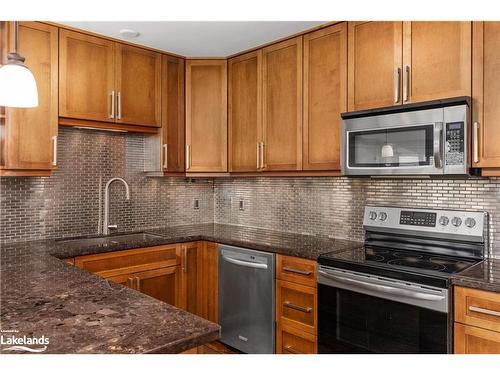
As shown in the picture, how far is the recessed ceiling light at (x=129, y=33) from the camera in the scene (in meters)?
2.77

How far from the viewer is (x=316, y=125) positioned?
2.71m

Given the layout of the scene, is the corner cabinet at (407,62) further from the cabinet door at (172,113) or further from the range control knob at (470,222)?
the cabinet door at (172,113)

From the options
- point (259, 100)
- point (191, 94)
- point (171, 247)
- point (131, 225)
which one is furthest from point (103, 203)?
point (259, 100)

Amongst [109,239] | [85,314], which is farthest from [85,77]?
[85,314]

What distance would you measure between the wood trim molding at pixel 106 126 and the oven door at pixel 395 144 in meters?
1.56

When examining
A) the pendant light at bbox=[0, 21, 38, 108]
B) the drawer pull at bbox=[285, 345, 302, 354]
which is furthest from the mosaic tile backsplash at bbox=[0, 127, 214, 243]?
the drawer pull at bbox=[285, 345, 302, 354]

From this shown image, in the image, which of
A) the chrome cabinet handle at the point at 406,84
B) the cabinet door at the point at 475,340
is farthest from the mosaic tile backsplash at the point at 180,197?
the cabinet door at the point at 475,340

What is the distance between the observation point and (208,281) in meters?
3.05

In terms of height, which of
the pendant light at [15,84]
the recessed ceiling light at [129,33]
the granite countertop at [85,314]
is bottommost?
the granite countertop at [85,314]

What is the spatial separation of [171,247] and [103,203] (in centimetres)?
69

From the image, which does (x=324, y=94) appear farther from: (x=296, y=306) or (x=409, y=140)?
(x=296, y=306)

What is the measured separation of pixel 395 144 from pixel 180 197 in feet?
6.84

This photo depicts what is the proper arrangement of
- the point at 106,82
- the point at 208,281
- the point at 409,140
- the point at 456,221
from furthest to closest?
the point at 208,281 < the point at 106,82 < the point at 456,221 < the point at 409,140

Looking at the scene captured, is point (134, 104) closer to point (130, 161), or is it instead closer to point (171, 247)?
point (130, 161)
